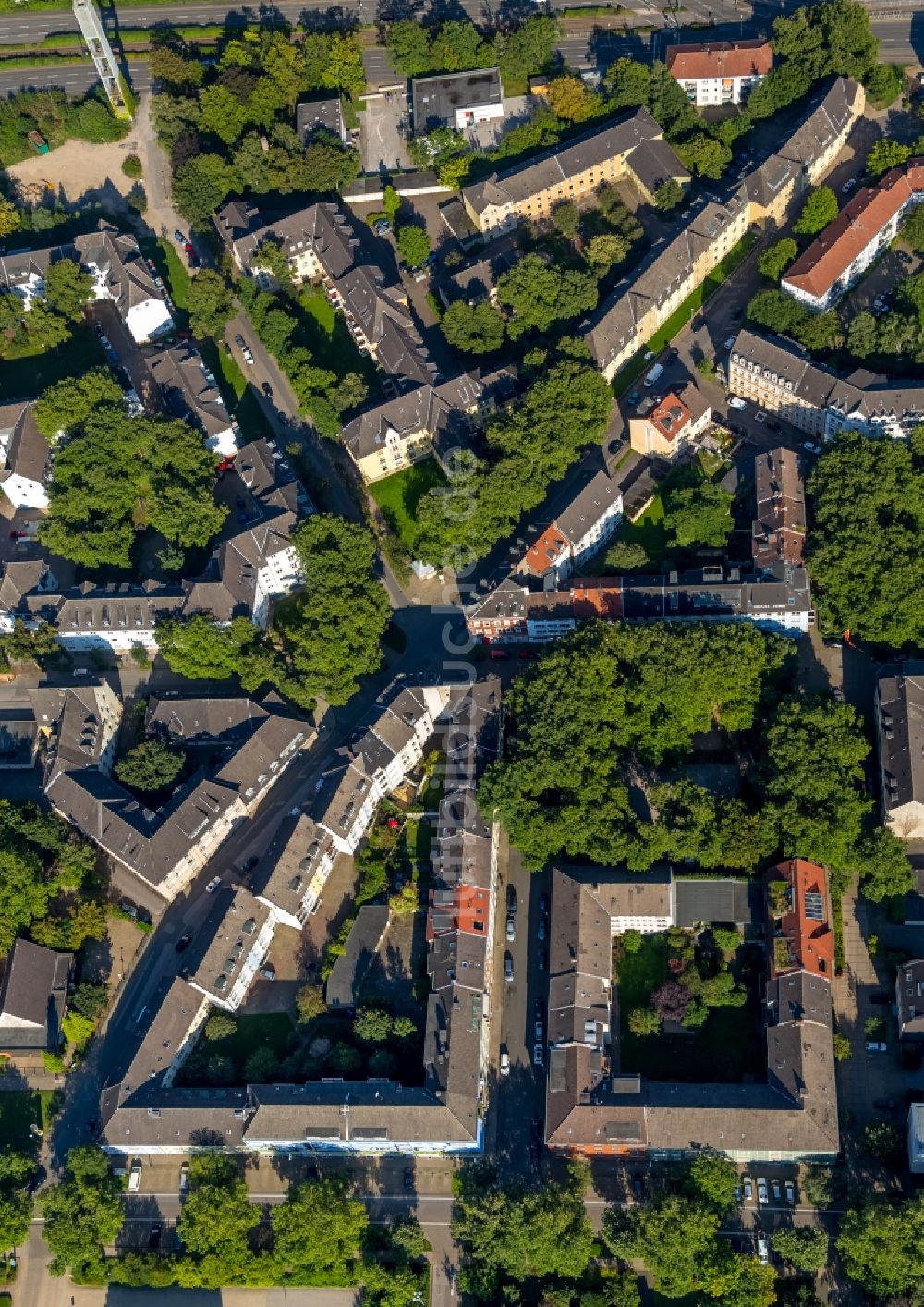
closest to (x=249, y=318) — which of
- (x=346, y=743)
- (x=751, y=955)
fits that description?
(x=346, y=743)

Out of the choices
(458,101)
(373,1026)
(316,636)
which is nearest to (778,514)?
(316,636)

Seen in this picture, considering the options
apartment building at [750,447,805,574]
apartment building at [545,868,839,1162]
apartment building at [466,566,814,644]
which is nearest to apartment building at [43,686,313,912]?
apartment building at [466,566,814,644]

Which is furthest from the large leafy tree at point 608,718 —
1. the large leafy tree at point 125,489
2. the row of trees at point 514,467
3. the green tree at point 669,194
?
the green tree at point 669,194

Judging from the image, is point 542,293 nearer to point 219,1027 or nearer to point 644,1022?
point 644,1022

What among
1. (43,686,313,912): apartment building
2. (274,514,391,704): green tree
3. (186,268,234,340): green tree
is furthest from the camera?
(186,268,234,340): green tree

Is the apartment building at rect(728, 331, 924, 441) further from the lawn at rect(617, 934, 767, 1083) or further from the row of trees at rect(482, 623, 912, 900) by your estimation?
the lawn at rect(617, 934, 767, 1083)

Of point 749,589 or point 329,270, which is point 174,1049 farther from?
point 329,270

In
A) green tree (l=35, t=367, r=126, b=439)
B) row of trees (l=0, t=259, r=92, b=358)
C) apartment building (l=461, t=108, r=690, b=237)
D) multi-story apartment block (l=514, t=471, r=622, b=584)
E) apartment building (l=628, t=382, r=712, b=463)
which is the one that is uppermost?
apartment building (l=461, t=108, r=690, b=237)
